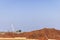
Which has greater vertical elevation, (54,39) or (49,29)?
(49,29)

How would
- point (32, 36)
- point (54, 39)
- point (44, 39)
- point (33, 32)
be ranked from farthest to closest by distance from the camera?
point (33, 32)
point (32, 36)
point (54, 39)
point (44, 39)

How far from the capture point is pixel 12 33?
74.0ft

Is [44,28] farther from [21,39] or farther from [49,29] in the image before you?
[21,39]

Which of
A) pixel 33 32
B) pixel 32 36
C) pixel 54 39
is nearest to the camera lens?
pixel 54 39

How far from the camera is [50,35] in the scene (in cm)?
2014

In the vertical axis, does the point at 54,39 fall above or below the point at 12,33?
below

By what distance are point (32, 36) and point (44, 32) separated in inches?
78.8

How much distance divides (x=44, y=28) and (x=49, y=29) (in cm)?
74

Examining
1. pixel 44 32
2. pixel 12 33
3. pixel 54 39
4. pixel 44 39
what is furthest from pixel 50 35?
pixel 12 33

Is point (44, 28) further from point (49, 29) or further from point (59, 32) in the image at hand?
point (59, 32)

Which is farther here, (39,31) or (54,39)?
(39,31)

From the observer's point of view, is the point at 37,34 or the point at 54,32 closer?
the point at 37,34

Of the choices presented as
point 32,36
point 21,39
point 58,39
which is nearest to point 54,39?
point 58,39

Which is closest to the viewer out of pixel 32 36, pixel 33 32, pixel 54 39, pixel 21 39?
pixel 21 39
